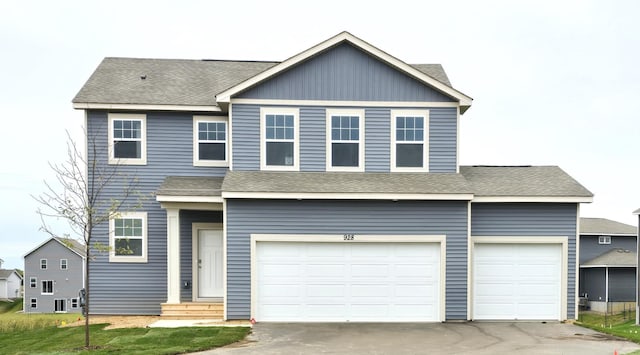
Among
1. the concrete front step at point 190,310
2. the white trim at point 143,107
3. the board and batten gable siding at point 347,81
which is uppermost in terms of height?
the board and batten gable siding at point 347,81

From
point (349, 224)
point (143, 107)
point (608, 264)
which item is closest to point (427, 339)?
point (349, 224)

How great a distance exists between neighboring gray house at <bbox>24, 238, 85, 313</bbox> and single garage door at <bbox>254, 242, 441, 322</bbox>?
4736 centimetres

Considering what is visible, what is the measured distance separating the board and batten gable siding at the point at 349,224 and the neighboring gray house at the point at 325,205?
0.04 m

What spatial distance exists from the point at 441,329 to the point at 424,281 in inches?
62.7

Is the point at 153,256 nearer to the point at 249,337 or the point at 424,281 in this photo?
the point at 249,337

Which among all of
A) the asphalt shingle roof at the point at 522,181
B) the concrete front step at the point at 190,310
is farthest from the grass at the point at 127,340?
the asphalt shingle roof at the point at 522,181

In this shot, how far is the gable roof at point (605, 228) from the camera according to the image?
124 feet

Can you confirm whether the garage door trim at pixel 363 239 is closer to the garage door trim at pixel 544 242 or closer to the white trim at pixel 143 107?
the garage door trim at pixel 544 242

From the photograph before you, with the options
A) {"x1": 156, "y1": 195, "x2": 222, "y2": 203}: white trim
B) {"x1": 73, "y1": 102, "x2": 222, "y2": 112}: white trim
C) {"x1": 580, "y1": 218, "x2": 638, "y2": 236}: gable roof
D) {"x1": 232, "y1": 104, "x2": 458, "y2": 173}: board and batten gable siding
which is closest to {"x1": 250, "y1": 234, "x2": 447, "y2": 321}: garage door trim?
{"x1": 156, "y1": 195, "x2": 222, "y2": 203}: white trim

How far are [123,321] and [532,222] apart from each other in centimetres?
1219

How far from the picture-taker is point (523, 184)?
52.0ft

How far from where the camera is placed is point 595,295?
34.9 m

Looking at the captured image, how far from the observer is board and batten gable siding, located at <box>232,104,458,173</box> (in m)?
15.4

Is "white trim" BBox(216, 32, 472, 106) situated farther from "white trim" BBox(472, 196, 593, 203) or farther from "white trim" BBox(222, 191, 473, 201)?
"white trim" BBox(222, 191, 473, 201)
